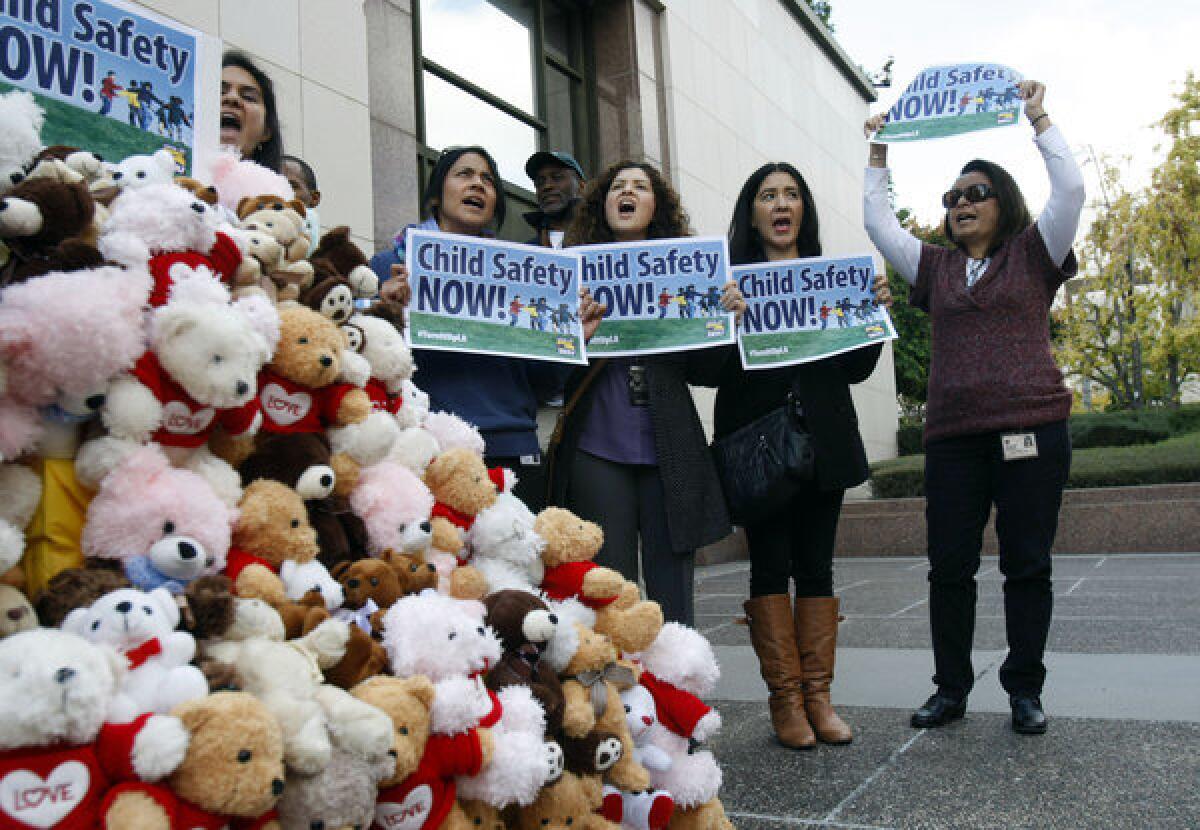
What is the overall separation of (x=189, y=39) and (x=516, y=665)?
5.05ft

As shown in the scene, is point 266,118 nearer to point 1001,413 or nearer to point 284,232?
point 284,232

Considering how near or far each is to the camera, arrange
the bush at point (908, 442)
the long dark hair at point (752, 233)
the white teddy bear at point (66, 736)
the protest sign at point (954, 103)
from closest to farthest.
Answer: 1. the white teddy bear at point (66, 736)
2. the long dark hair at point (752, 233)
3. the protest sign at point (954, 103)
4. the bush at point (908, 442)

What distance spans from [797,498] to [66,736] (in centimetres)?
259

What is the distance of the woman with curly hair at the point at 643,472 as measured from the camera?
2.97 meters

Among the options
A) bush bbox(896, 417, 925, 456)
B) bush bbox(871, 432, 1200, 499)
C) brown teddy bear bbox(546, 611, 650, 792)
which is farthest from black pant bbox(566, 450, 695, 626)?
bush bbox(896, 417, 925, 456)

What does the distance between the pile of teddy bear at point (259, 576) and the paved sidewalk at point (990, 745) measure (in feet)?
2.16

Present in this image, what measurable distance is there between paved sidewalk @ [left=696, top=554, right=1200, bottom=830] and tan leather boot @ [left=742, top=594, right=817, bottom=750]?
7 cm

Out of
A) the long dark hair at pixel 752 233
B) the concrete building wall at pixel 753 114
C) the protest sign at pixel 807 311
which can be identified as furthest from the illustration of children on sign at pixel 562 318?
the concrete building wall at pixel 753 114

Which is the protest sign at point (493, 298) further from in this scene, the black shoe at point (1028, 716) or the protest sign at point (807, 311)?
the black shoe at point (1028, 716)

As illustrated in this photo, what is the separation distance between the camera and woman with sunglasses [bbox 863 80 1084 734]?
3.25 metres

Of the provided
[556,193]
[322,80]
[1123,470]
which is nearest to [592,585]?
[556,193]

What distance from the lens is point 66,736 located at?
1204mm

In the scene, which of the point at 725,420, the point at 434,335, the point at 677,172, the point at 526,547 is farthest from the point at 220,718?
the point at 677,172

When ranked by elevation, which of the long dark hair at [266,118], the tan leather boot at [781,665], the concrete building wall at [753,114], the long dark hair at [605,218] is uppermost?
the concrete building wall at [753,114]
